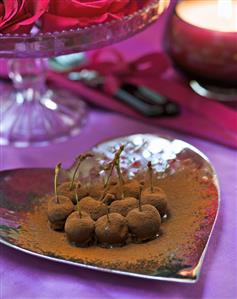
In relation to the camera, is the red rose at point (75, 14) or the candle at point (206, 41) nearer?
the red rose at point (75, 14)

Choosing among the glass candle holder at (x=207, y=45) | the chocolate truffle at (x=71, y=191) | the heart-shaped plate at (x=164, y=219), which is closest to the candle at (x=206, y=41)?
the glass candle holder at (x=207, y=45)

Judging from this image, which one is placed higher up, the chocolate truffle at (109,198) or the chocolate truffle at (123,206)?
the chocolate truffle at (123,206)

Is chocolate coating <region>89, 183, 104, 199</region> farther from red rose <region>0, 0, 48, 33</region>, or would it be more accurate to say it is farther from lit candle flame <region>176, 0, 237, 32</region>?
lit candle flame <region>176, 0, 237, 32</region>

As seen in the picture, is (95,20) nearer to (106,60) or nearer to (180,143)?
(180,143)

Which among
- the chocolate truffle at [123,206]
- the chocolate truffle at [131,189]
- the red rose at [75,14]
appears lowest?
the chocolate truffle at [131,189]

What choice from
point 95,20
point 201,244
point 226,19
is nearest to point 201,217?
point 201,244

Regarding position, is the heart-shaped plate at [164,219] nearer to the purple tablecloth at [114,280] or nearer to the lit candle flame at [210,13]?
the purple tablecloth at [114,280]

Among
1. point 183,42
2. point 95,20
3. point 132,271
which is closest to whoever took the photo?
point 132,271
